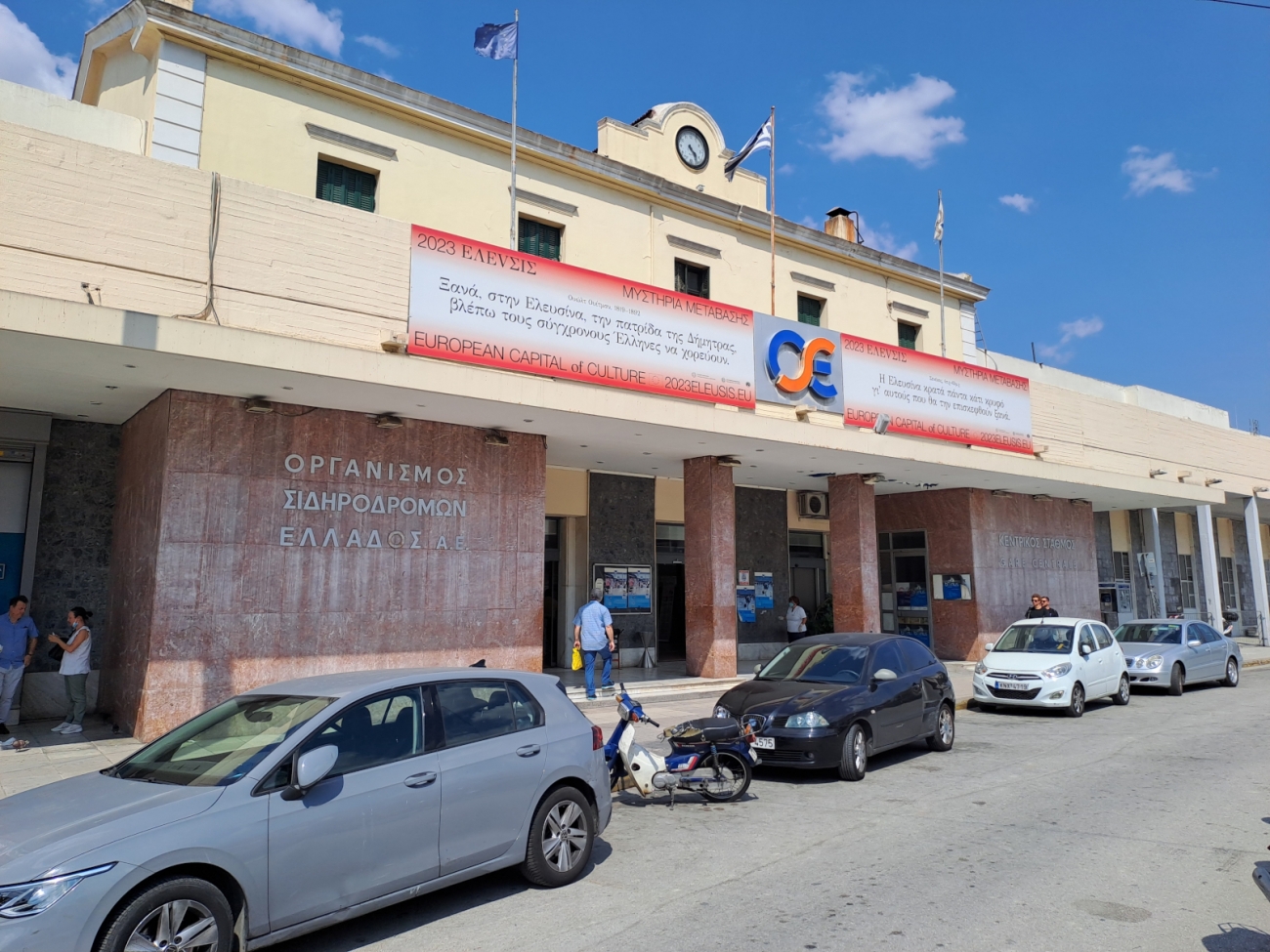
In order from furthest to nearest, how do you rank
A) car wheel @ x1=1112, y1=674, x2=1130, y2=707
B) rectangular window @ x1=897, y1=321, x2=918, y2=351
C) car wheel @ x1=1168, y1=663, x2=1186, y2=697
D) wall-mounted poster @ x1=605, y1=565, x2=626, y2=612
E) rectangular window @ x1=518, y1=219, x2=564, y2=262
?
1. rectangular window @ x1=897, y1=321, x2=918, y2=351
2. wall-mounted poster @ x1=605, y1=565, x2=626, y2=612
3. car wheel @ x1=1168, y1=663, x2=1186, y2=697
4. rectangular window @ x1=518, y1=219, x2=564, y2=262
5. car wheel @ x1=1112, y1=674, x2=1130, y2=707

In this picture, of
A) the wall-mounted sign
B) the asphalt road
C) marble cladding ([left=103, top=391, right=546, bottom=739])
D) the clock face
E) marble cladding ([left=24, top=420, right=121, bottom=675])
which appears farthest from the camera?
the clock face

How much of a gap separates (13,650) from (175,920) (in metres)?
8.38

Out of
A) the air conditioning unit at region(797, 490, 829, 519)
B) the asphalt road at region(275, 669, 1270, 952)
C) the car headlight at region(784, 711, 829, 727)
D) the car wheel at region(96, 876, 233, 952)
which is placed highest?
the air conditioning unit at region(797, 490, 829, 519)

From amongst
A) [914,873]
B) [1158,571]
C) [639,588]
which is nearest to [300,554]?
[914,873]

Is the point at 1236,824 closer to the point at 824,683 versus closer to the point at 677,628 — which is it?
the point at 824,683

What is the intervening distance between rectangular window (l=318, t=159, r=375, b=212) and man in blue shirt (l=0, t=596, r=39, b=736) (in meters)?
7.35

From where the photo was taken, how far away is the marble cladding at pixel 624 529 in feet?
61.0

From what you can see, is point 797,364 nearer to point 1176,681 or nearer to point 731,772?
point 731,772

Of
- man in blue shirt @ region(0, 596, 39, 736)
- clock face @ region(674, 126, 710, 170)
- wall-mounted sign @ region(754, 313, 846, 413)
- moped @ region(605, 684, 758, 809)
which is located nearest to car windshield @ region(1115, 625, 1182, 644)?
wall-mounted sign @ region(754, 313, 846, 413)

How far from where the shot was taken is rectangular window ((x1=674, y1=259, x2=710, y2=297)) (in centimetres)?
1817

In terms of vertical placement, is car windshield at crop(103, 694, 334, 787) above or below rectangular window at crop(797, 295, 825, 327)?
below

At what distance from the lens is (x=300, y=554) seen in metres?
11.5

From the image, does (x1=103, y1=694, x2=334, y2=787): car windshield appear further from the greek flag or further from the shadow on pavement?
the greek flag

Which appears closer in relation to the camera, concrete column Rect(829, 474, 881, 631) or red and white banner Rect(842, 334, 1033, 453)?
red and white banner Rect(842, 334, 1033, 453)
